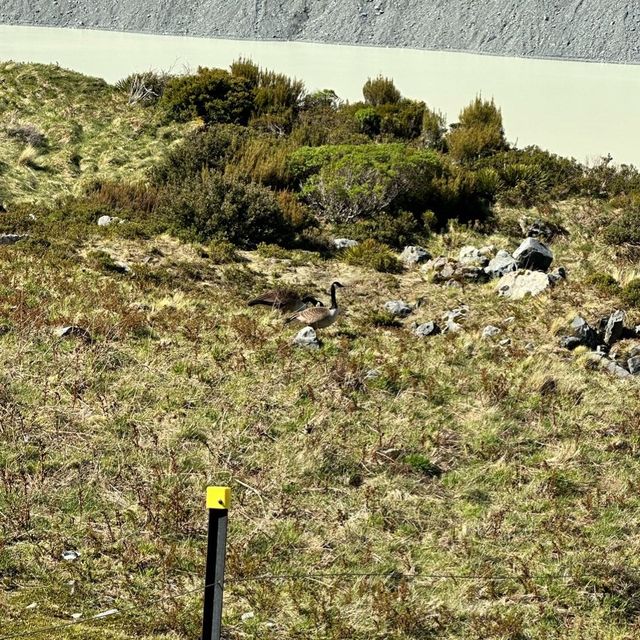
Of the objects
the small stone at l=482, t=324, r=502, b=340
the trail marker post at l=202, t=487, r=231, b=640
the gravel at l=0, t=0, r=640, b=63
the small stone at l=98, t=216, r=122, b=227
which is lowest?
the trail marker post at l=202, t=487, r=231, b=640

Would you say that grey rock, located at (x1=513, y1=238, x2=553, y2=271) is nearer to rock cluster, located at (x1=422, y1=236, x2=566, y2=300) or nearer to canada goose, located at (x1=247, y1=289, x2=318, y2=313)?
rock cluster, located at (x1=422, y1=236, x2=566, y2=300)

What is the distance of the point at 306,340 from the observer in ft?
35.5

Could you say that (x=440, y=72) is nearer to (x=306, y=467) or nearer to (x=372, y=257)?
(x=372, y=257)

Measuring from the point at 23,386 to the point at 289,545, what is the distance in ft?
11.8

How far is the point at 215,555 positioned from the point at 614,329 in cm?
933

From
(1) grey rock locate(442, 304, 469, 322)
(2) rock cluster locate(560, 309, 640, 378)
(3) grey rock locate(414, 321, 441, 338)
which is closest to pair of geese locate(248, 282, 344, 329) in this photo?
(3) grey rock locate(414, 321, 441, 338)

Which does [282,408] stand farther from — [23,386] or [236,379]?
[23,386]

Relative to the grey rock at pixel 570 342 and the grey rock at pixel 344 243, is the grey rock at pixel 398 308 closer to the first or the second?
the grey rock at pixel 570 342

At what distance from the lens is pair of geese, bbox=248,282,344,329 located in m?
11.0

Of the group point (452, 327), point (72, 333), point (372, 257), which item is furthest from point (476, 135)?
point (72, 333)

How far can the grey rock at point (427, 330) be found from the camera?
12.0 meters

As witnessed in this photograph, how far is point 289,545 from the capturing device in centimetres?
696

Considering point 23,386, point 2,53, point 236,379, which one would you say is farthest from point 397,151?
point 2,53

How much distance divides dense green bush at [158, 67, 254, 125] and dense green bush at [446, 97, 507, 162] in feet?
19.1
